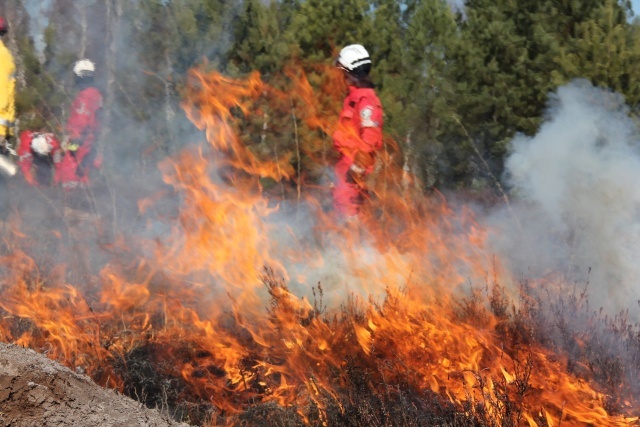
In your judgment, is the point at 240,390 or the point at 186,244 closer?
the point at 240,390

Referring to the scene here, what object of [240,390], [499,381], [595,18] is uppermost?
[595,18]

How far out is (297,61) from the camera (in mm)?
13133

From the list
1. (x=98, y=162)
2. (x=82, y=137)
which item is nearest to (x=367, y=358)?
(x=98, y=162)

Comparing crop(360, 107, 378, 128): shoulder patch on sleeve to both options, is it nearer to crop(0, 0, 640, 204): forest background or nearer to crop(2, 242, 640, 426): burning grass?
crop(2, 242, 640, 426): burning grass

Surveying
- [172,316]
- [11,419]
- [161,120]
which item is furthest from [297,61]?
[11,419]

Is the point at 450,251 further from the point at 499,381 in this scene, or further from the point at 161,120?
the point at 161,120

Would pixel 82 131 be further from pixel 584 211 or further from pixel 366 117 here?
pixel 584 211

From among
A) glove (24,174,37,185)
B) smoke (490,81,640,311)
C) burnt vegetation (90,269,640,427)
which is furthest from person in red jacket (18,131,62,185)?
smoke (490,81,640,311)

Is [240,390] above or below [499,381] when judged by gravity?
below

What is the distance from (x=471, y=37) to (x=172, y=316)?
790cm

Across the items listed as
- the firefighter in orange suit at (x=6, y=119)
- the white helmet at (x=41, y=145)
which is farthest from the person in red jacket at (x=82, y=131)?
the firefighter in orange suit at (x=6, y=119)

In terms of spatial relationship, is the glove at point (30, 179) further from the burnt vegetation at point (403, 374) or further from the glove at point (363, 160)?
the burnt vegetation at point (403, 374)

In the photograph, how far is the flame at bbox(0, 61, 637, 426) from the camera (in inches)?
181

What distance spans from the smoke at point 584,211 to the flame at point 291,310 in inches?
16.5
